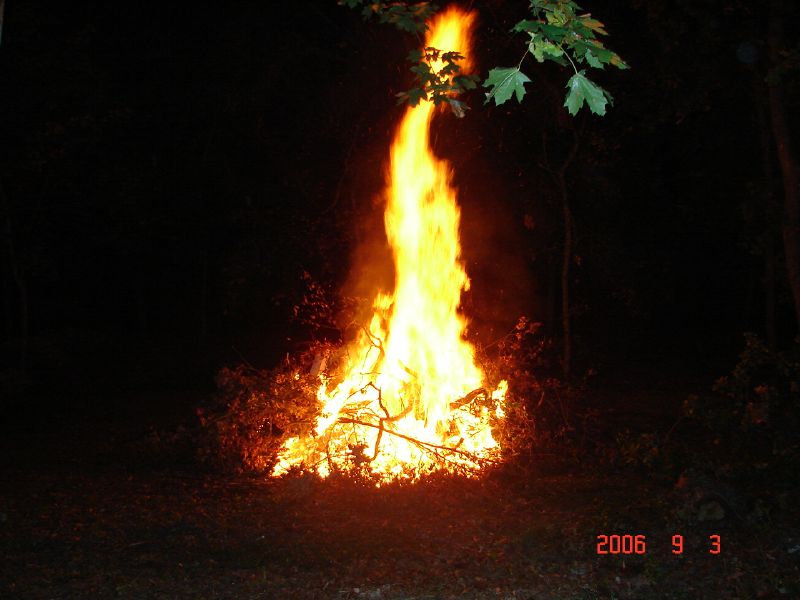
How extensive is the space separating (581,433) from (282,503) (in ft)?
12.0

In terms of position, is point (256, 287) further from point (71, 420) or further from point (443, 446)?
point (443, 446)

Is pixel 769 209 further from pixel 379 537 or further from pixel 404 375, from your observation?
pixel 379 537

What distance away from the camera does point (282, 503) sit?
6.83 metres

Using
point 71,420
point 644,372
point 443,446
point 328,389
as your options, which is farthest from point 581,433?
point 644,372

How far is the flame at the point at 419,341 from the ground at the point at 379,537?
2.78 feet

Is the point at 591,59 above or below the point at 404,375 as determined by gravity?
above

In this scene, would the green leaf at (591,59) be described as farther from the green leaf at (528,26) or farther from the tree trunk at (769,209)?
the tree trunk at (769,209)

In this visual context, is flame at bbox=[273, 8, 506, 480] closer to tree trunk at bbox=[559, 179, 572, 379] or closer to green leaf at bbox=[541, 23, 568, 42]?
green leaf at bbox=[541, 23, 568, 42]

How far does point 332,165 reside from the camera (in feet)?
43.1

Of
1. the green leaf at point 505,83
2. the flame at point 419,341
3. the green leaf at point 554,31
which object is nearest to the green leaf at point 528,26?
the green leaf at point 554,31

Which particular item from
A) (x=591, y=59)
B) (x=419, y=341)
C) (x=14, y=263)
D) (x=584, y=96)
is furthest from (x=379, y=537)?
(x=14, y=263)
